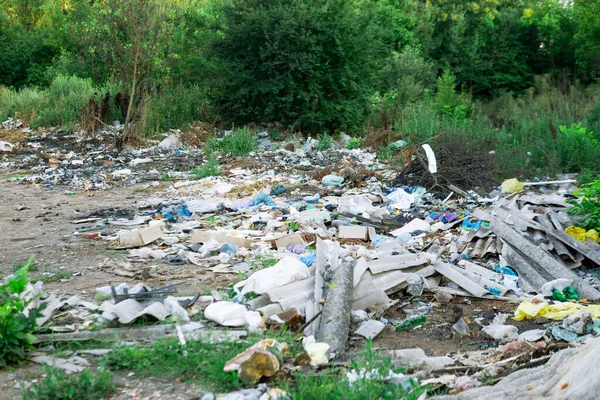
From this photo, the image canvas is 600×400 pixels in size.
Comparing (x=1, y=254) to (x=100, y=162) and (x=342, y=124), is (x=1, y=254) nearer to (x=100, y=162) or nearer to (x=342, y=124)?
(x=100, y=162)

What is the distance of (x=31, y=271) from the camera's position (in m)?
5.52

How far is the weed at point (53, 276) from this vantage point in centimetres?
523

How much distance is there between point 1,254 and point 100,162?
606 centimetres

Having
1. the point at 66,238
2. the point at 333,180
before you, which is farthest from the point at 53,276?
the point at 333,180

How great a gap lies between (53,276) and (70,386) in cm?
223

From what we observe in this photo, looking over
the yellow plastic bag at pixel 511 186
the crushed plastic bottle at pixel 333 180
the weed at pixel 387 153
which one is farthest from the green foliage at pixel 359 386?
the weed at pixel 387 153

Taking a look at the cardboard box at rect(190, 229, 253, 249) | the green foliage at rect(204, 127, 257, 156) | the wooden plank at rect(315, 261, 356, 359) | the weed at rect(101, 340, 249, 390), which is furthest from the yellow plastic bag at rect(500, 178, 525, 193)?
the green foliage at rect(204, 127, 257, 156)

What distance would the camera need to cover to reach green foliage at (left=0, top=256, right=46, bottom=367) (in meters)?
3.55

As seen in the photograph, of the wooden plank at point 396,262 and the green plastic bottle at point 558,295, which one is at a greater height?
the wooden plank at point 396,262

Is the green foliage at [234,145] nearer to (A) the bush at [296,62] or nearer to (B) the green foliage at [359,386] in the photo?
(A) the bush at [296,62]

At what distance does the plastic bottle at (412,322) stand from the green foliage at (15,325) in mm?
2295

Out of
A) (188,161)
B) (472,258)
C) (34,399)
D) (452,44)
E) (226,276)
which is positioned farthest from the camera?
(452,44)

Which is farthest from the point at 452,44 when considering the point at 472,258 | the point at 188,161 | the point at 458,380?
the point at 458,380

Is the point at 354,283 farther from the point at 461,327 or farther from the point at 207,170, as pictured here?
the point at 207,170
